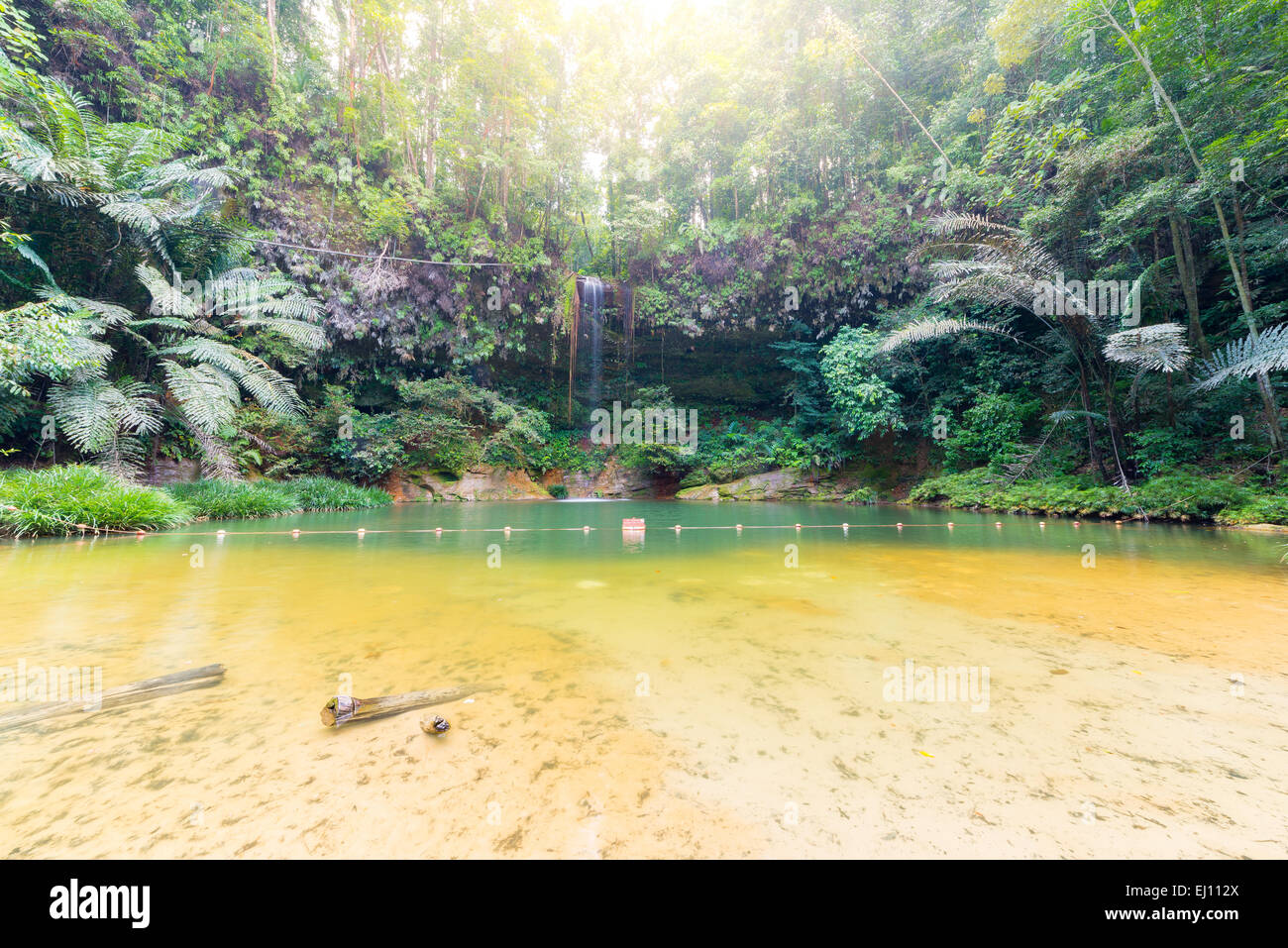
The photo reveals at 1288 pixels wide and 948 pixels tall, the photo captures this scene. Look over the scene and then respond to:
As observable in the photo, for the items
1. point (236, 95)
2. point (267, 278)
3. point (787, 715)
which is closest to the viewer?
point (787, 715)

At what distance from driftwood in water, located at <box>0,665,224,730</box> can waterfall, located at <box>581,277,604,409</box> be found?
14.2 m

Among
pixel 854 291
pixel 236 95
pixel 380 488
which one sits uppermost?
pixel 236 95

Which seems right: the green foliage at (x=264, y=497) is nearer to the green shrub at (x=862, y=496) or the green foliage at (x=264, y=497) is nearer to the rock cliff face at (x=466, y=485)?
the rock cliff face at (x=466, y=485)

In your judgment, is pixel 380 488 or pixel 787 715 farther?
pixel 380 488

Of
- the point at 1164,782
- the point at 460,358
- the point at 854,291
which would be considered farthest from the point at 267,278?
the point at 854,291

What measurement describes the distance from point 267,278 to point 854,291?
45.6 feet

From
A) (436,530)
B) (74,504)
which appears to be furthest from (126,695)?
(74,504)

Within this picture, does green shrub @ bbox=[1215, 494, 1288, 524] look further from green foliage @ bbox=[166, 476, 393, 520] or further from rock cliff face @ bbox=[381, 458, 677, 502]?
green foliage @ bbox=[166, 476, 393, 520]

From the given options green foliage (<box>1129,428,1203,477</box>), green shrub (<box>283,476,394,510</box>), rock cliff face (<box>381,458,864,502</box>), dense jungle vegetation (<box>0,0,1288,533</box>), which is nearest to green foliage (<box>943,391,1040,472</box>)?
dense jungle vegetation (<box>0,0,1288,533</box>)

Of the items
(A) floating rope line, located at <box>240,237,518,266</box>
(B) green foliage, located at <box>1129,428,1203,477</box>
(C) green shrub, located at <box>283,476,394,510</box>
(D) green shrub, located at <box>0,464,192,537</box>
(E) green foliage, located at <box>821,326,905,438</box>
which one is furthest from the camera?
(A) floating rope line, located at <box>240,237,518,266</box>

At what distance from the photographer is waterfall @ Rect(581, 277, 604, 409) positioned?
14.5m

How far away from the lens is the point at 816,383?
1359 centimetres

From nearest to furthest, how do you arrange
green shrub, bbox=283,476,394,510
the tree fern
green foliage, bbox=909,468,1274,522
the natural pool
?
1. the natural pool
2. the tree fern
3. green foliage, bbox=909,468,1274,522
4. green shrub, bbox=283,476,394,510

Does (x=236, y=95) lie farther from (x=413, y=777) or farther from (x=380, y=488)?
(x=413, y=777)
